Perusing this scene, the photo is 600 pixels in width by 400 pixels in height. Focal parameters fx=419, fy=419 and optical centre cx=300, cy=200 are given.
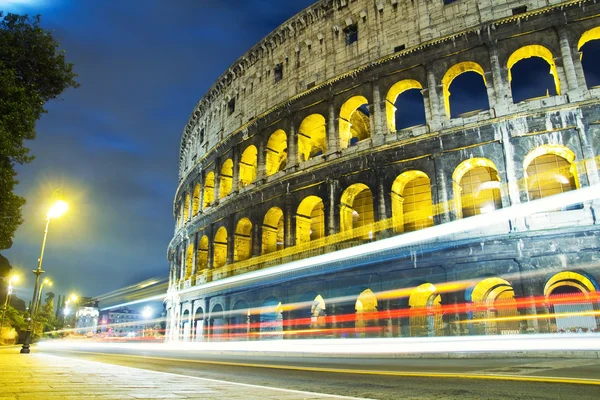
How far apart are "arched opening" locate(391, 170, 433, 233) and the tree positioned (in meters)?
12.5

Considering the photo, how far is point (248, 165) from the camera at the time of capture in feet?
84.5

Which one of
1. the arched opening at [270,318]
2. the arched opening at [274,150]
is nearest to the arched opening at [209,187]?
the arched opening at [274,150]

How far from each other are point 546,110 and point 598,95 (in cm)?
169

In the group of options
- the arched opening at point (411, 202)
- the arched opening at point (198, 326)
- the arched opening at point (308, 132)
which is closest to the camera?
the arched opening at point (411, 202)

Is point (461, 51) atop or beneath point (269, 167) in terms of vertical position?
atop

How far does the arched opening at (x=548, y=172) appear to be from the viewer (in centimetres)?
1552

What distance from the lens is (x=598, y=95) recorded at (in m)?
14.9

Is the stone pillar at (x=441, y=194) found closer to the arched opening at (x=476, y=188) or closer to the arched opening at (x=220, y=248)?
the arched opening at (x=476, y=188)

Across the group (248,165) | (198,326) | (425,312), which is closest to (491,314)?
(425,312)

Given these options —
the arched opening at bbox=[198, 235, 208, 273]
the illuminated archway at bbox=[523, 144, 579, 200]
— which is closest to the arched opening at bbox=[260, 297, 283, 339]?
the arched opening at bbox=[198, 235, 208, 273]

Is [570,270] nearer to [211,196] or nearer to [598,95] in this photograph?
[598,95]

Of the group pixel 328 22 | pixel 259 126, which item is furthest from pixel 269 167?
pixel 328 22

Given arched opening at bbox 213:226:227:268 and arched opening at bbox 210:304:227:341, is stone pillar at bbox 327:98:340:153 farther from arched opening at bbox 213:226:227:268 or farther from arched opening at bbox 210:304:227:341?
arched opening at bbox 210:304:227:341

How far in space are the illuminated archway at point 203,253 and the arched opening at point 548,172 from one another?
19.4 metres
